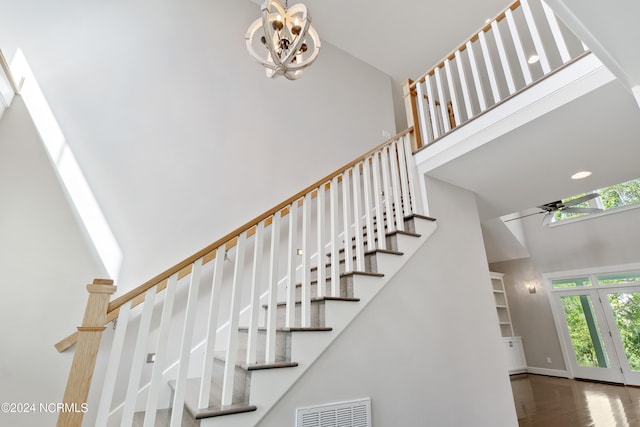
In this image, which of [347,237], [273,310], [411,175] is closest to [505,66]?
[411,175]

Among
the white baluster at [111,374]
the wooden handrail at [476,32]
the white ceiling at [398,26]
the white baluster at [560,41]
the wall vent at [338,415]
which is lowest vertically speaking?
the wall vent at [338,415]

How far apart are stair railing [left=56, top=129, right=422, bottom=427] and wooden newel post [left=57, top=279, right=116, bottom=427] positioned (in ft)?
0.04

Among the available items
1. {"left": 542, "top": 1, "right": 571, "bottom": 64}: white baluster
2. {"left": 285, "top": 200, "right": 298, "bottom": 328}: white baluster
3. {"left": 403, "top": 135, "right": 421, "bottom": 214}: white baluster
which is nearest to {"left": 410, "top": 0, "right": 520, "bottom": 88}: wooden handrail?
{"left": 542, "top": 1, "right": 571, "bottom": 64}: white baluster

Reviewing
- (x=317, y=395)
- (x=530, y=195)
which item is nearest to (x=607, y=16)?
(x=317, y=395)

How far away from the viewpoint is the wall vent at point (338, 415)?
1900 millimetres

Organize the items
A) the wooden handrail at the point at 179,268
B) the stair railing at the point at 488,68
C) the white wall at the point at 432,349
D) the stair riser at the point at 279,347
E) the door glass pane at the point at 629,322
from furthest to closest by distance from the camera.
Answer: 1. the door glass pane at the point at 629,322
2. the stair railing at the point at 488,68
3. the white wall at the point at 432,349
4. the stair riser at the point at 279,347
5. the wooden handrail at the point at 179,268

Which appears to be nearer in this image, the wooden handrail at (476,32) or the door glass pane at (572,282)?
the wooden handrail at (476,32)

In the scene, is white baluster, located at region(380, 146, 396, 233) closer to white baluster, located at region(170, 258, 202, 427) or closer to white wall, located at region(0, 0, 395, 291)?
white wall, located at region(0, 0, 395, 291)

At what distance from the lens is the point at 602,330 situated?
19.9 feet

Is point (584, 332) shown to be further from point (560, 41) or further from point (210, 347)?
point (210, 347)

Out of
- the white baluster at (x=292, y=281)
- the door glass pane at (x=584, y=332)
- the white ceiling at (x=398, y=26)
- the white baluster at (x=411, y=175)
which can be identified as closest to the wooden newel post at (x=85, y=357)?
the white baluster at (x=292, y=281)

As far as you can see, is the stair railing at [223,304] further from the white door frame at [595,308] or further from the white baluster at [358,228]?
the white door frame at [595,308]

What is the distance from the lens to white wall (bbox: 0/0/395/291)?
269cm

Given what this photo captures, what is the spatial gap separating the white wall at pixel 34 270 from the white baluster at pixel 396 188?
2651 mm
